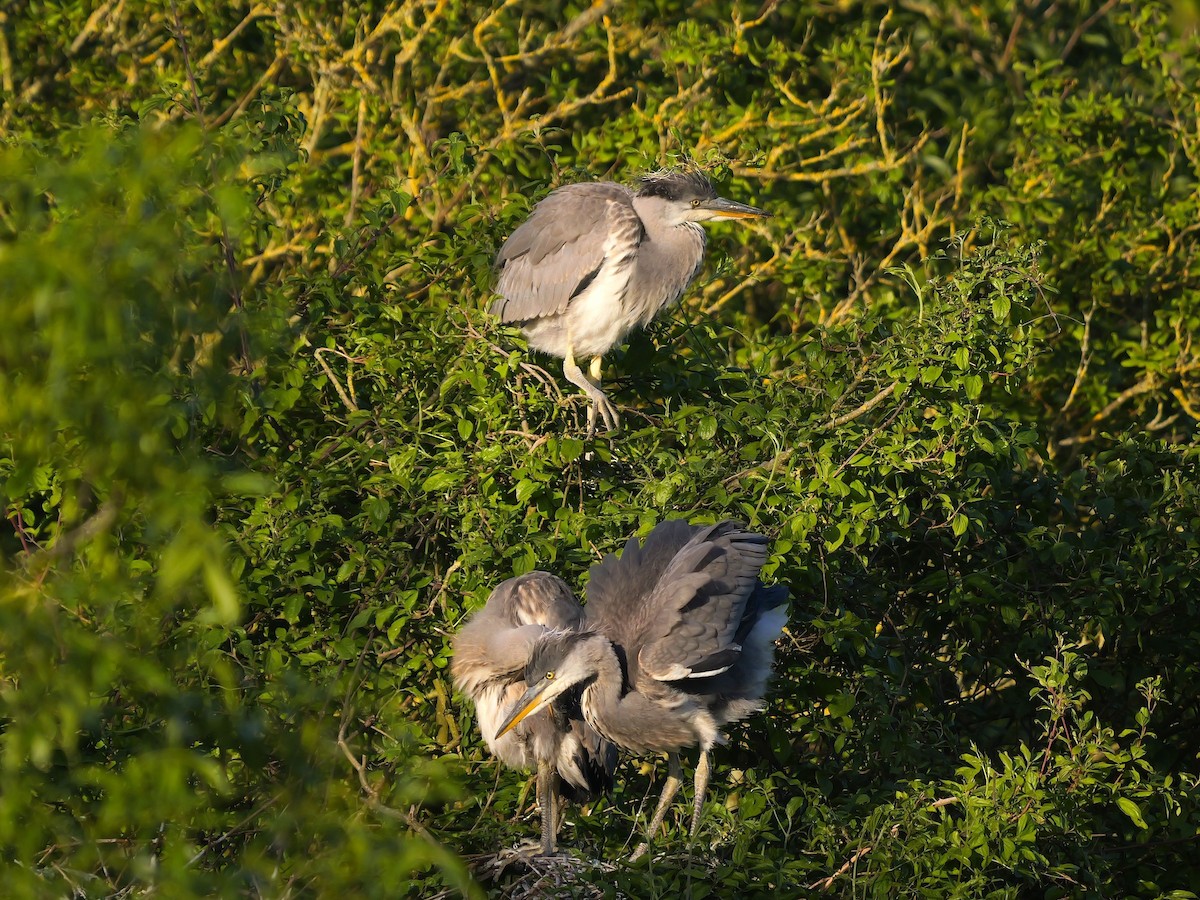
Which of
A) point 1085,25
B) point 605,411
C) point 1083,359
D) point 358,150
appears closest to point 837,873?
point 605,411

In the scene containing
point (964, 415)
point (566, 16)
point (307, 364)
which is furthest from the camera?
point (566, 16)

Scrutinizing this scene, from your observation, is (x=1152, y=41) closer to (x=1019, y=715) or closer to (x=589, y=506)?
(x=1019, y=715)

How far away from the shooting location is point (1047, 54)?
8188 mm

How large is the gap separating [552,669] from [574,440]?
0.72 metres

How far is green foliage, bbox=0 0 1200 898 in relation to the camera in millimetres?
1985

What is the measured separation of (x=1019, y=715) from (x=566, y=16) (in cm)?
445

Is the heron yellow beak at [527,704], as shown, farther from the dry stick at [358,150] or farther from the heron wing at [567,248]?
the dry stick at [358,150]

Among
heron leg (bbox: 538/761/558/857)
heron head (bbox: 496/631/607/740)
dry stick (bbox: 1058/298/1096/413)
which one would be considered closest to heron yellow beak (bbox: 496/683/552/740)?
heron head (bbox: 496/631/607/740)

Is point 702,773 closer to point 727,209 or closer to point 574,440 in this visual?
point 574,440

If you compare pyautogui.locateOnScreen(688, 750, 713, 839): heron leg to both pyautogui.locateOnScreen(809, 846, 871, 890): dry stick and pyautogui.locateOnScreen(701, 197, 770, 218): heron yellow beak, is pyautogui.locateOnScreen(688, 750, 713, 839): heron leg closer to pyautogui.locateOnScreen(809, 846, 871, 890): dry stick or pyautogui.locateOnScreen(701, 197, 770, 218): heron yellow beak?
pyautogui.locateOnScreen(809, 846, 871, 890): dry stick

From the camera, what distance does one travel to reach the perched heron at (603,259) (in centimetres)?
617

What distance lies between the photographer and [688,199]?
639cm

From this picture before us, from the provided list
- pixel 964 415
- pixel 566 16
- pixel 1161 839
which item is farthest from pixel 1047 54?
pixel 1161 839

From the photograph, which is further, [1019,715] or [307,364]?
[1019,715]
